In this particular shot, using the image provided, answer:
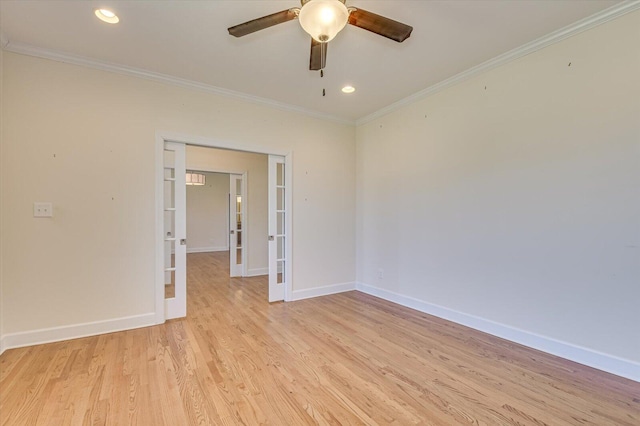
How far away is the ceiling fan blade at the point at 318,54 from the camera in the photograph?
6.88 ft

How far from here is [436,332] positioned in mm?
3123

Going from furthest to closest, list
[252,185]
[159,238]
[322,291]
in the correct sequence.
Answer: [252,185] → [322,291] → [159,238]

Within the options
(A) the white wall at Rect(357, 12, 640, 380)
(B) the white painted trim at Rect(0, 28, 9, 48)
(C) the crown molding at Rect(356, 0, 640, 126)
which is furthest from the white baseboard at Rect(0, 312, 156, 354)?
(C) the crown molding at Rect(356, 0, 640, 126)

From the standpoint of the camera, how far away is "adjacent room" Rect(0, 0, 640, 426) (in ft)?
6.76

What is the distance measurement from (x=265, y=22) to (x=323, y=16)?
46 cm

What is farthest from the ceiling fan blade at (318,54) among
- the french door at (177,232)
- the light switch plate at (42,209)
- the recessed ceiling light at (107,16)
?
the light switch plate at (42,209)

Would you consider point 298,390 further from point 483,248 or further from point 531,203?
point 531,203

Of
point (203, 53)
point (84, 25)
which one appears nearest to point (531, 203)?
point (203, 53)

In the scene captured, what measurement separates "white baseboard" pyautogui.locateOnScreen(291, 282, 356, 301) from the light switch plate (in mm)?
2962

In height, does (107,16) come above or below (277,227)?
above

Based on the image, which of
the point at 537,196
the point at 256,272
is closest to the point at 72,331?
the point at 256,272

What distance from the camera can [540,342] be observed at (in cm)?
267

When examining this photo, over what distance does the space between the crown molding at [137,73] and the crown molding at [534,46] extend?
69.9 inches

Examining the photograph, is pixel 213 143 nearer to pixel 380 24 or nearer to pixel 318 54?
pixel 318 54
